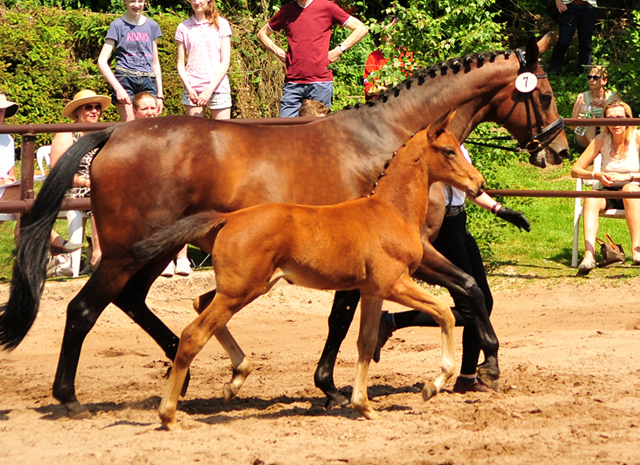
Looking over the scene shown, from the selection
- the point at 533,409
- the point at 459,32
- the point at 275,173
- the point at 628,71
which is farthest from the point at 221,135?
the point at 628,71

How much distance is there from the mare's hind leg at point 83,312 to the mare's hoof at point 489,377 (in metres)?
2.32

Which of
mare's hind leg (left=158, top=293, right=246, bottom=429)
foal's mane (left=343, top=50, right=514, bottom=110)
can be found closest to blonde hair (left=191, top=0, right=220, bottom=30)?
foal's mane (left=343, top=50, right=514, bottom=110)

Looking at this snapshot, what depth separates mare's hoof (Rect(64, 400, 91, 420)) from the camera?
5.17m

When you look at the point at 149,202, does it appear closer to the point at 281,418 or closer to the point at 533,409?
the point at 281,418

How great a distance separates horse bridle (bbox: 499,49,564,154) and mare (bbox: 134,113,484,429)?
1234mm

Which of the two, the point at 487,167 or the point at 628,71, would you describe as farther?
the point at 628,71

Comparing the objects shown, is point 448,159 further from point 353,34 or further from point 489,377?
point 353,34

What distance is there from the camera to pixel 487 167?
30.0 ft

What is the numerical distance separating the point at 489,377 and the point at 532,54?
2186 millimetres

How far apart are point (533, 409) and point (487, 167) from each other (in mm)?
4515

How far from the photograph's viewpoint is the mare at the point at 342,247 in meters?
4.54

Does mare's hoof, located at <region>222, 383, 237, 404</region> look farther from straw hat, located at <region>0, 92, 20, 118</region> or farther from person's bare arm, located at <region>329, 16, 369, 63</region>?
straw hat, located at <region>0, 92, 20, 118</region>

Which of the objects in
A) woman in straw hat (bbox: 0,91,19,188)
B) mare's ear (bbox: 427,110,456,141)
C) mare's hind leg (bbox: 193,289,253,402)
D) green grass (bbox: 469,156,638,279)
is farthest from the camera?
green grass (bbox: 469,156,638,279)

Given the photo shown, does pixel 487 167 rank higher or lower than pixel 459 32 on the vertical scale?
lower
